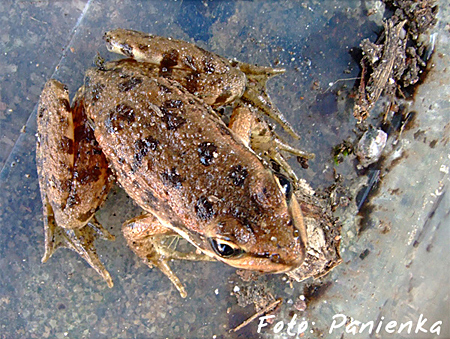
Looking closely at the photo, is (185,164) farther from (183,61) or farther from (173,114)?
(183,61)

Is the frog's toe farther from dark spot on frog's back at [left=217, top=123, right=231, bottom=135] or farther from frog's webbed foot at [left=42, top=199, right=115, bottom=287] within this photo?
dark spot on frog's back at [left=217, top=123, right=231, bottom=135]

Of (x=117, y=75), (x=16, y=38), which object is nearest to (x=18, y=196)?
(x=16, y=38)

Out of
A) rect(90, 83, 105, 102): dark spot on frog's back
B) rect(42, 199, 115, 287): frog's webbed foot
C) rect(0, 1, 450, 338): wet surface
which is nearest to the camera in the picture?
rect(90, 83, 105, 102): dark spot on frog's back

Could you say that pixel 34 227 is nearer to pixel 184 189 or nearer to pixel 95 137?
pixel 95 137

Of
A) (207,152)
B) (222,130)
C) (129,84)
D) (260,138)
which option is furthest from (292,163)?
(129,84)

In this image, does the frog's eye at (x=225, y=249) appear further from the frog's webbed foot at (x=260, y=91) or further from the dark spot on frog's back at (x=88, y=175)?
the frog's webbed foot at (x=260, y=91)

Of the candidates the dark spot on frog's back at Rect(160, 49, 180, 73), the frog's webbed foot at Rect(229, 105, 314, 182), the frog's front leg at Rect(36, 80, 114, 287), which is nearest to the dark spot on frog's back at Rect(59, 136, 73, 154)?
the frog's front leg at Rect(36, 80, 114, 287)

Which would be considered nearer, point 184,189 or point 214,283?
point 184,189
